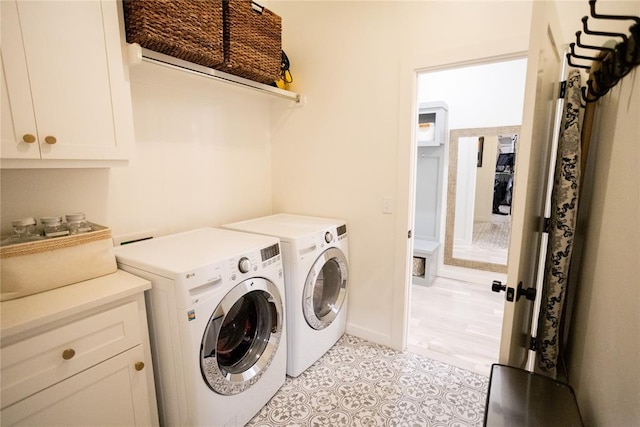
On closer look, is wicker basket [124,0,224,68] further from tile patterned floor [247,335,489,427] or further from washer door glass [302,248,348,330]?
tile patterned floor [247,335,489,427]

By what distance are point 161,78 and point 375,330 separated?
7.47 feet

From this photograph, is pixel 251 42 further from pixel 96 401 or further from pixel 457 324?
pixel 457 324

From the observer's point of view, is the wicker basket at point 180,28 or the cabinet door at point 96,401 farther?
the wicker basket at point 180,28

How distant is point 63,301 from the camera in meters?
1.11

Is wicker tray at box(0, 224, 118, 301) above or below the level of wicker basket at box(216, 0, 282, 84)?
below

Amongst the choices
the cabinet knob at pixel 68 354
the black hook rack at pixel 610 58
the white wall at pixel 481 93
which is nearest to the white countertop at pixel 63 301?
the cabinet knob at pixel 68 354

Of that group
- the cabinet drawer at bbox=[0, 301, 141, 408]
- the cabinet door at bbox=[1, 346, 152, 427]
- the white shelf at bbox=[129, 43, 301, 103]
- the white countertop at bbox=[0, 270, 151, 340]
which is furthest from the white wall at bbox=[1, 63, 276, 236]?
the cabinet door at bbox=[1, 346, 152, 427]

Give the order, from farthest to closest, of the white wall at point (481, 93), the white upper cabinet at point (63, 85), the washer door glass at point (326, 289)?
the white wall at point (481, 93)
the washer door glass at point (326, 289)
the white upper cabinet at point (63, 85)

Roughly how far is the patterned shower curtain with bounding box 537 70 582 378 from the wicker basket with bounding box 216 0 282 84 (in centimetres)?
165

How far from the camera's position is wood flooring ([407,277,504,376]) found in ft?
7.35

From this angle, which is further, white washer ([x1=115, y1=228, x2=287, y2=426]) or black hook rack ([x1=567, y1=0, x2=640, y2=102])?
white washer ([x1=115, y1=228, x2=287, y2=426])

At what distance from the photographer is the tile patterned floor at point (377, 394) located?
65.7 inches

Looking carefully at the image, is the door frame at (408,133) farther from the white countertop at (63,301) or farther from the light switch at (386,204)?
the white countertop at (63,301)

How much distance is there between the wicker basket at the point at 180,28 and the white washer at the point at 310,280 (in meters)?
1.05
